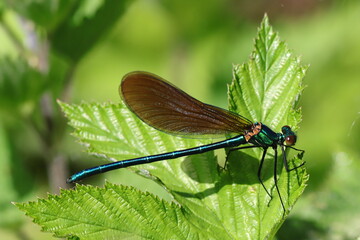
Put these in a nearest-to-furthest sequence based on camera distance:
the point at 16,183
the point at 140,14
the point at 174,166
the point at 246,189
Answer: the point at 246,189 → the point at 174,166 → the point at 16,183 → the point at 140,14

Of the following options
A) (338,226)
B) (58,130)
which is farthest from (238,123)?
(58,130)

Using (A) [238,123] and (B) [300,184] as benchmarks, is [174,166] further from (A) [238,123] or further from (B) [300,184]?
(B) [300,184]

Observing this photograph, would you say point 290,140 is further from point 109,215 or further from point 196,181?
point 109,215

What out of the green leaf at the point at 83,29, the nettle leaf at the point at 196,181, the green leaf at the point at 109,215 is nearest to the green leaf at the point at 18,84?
the green leaf at the point at 83,29

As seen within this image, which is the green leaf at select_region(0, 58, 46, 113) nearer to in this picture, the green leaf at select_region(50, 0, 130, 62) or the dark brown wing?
the green leaf at select_region(50, 0, 130, 62)

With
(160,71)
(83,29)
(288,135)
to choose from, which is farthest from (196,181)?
(160,71)

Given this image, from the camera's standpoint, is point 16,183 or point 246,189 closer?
point 246,189
